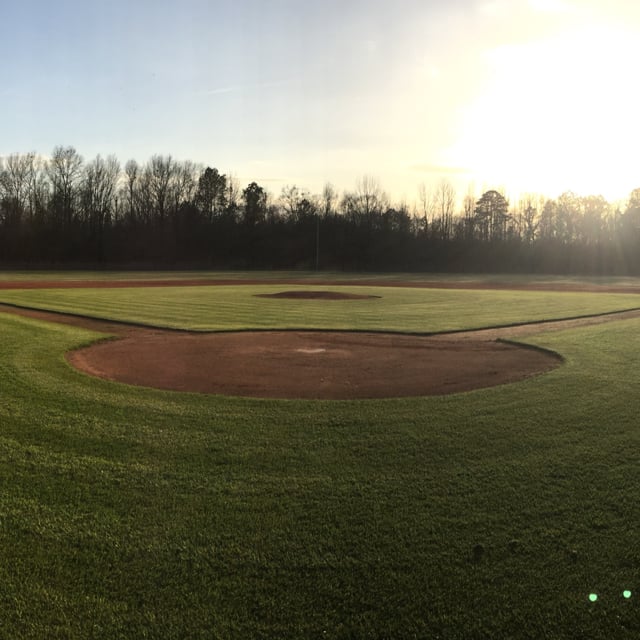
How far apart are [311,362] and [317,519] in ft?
22.6

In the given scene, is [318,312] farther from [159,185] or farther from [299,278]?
[159,185]

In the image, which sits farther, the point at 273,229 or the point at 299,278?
the point at 273,229

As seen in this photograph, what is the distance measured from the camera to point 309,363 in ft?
36.6

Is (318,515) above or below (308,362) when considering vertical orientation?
below

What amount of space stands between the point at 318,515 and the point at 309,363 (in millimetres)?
6716

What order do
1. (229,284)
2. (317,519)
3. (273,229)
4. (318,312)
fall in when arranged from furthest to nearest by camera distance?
(273,229) → (229,284) → (318,312) → (317,519)

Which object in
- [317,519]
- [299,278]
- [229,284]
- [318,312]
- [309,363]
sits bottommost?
[317,519]

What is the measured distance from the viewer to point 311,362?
37.0 feet

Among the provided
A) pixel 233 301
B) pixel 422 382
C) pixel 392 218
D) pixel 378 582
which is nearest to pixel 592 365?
pixel 422 382

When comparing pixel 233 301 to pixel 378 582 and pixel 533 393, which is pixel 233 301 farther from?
pixel 378 582

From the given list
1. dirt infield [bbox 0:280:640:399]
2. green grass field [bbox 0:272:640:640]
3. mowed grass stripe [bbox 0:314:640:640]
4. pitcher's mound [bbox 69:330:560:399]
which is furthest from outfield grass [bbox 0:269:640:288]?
mowed grass stripe [bbox 0:314:640:640]

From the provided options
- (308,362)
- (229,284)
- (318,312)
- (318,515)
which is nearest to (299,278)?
(229,284)

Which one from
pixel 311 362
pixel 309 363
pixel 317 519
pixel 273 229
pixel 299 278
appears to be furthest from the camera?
pixel 273 229

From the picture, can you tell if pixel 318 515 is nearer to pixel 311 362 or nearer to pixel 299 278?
pixel 311 362
